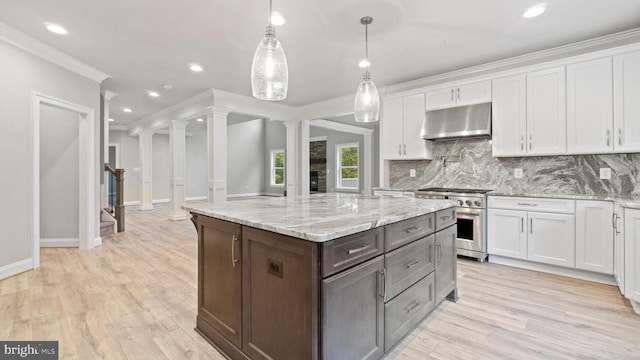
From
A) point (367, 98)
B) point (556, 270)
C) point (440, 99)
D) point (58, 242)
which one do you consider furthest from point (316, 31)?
point (58, 242)

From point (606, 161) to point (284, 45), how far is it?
12.5ft

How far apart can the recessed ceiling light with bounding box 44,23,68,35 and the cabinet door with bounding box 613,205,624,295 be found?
5.53 meters

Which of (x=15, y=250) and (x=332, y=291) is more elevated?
(x=332, y=291)

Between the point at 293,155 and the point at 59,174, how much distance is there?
397 cm

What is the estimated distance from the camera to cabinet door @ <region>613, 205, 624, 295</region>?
248cm

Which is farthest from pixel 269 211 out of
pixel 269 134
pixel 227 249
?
pixel 269 134

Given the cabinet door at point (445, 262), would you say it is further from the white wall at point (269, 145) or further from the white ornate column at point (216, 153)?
the white wall at point (269, 145)

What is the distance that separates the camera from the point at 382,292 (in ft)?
5.27

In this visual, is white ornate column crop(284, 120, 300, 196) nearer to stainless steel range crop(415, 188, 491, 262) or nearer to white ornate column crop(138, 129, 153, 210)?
stainless steel range crop(415, 188, 491, 262)

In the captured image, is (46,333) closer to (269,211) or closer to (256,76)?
(269,211)

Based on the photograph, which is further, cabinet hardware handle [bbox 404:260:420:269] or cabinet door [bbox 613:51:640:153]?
cabinet door [bbox 613:51:640:153]

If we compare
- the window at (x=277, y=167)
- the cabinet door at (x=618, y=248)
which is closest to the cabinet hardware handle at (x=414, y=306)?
the cabinet door at (x=618, y=248)

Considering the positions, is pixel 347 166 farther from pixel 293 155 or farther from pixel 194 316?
pixel 194 316

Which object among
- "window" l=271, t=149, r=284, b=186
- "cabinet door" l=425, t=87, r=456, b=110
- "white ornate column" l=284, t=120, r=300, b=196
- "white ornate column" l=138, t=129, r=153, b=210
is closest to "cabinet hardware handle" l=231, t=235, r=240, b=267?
"cabinet door" l=425, t=87, r=456, b=110
